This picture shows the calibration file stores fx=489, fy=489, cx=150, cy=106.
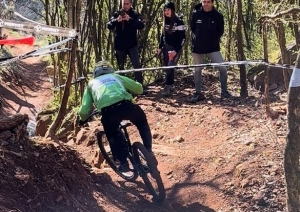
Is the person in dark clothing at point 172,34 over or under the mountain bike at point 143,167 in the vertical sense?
over

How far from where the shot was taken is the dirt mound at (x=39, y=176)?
14.3ft

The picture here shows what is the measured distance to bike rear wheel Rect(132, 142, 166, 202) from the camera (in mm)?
4919

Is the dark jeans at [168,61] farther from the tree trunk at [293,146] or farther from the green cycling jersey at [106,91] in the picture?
the tree trunk at [293,146]

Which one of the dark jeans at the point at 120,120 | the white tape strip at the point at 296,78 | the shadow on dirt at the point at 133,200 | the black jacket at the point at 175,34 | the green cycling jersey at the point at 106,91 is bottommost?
the shadow on dirt at the point at 133,200

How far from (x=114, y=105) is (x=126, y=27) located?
12.1 feet

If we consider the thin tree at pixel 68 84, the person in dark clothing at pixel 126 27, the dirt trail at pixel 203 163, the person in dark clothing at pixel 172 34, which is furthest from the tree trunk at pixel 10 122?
the person in dark clothing at pixel 172 34

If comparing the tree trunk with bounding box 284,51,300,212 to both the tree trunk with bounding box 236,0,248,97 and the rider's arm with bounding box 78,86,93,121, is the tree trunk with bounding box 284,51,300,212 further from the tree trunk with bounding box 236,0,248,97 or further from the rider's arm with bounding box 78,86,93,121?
the tree trunk with bounding box 236,0,248,97

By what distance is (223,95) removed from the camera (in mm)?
8336

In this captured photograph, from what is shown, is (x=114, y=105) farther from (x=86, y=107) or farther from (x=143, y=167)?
(x=143, y=167)

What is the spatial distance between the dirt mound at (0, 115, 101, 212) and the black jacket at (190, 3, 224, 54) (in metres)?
3.43

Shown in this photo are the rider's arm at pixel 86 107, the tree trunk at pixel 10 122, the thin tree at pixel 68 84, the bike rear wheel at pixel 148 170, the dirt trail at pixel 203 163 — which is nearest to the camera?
the tree trunk at pixel 10 122

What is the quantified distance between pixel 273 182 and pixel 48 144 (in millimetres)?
2419

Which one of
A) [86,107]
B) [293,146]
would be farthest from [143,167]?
[293,146]

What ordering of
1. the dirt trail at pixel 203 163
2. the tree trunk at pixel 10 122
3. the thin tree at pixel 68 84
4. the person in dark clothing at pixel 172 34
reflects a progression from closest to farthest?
the tree trunk at pixel 10 122
the dirt trail at pixel 203 163
the thin tree at pixel 68 84
the person in dark clothing at pixel 172 34
